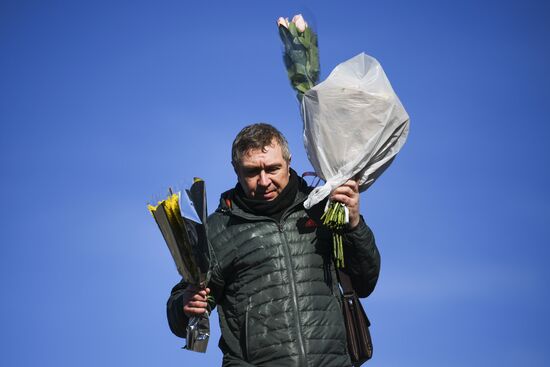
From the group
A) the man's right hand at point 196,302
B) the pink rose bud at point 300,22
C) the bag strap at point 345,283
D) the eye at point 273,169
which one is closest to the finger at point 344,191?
the eye at point 273,169

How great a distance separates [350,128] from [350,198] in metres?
0.53

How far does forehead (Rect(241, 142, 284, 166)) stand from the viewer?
6.75 meters

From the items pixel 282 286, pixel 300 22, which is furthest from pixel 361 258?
pixel 300 22

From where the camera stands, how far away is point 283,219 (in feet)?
22.2

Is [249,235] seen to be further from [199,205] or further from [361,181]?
[361,181]

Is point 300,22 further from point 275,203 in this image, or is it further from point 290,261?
point 290,261

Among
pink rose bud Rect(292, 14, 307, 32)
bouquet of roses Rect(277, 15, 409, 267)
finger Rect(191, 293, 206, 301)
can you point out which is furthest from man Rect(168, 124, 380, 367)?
pink rose bud Rect(292, 14, 307, 32)

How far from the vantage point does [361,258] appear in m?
6.64

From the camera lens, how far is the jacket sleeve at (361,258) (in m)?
6.59

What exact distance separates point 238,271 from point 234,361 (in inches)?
24.8

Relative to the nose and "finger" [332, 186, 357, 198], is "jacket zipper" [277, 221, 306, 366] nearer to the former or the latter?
the nose

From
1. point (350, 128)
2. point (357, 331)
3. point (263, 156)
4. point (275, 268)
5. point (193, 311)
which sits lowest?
point (357, 331)

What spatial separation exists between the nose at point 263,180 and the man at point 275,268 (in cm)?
1

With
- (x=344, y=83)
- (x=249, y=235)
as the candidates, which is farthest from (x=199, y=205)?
(x=344, y=83)
